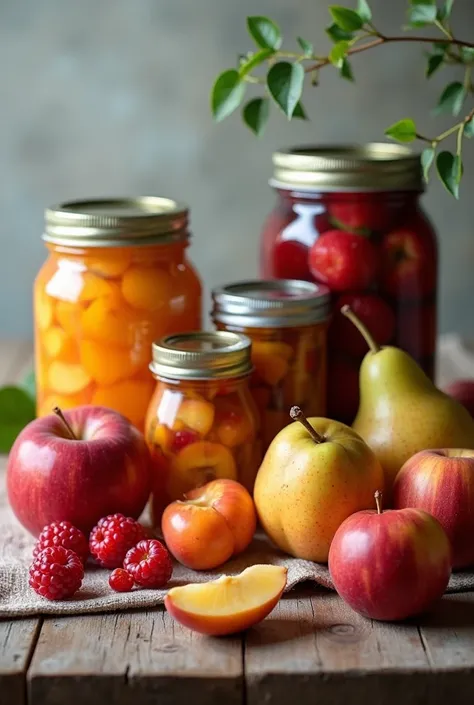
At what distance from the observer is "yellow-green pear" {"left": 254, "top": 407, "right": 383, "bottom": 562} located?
42.0 inches

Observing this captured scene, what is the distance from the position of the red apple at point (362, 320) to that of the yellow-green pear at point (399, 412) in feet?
0.21

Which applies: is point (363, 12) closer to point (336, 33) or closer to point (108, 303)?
point (336, 33)

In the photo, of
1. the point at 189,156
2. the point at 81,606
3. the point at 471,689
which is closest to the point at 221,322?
the point at 81,606

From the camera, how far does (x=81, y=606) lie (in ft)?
3.27

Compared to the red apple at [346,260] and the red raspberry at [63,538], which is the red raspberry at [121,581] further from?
the red apple at [346,260]

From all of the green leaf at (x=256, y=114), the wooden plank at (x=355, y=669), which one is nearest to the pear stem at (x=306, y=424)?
the wooden plank at (x=355, y=669)

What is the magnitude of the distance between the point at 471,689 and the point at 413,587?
0.32 ft

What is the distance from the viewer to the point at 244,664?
0.89 metres

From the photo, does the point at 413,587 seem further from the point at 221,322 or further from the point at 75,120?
the point at 75,120

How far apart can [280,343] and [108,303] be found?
0.67 ft

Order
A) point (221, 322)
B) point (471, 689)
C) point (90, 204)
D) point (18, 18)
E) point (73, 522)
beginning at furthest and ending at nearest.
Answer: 1. point (18, 18)
2. point (90, 204)
3. point (221, 322)
4. point (73, 522)
5. point (471, 689)

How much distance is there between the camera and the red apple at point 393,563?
934 millimetres

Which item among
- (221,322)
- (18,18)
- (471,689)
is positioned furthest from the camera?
(18,18)

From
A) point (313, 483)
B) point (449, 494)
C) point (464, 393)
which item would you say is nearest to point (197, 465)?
point (313, 483)
